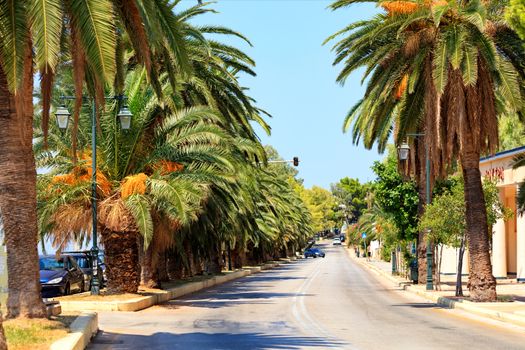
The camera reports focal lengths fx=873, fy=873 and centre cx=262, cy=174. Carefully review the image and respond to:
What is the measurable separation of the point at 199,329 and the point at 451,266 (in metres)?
42.1

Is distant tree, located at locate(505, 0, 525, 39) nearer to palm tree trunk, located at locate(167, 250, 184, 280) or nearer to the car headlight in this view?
the car headlight

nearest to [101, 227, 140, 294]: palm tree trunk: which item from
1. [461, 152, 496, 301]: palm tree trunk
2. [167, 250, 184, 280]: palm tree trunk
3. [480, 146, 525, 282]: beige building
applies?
[461, 152, 496, 301]: palm tree trunk

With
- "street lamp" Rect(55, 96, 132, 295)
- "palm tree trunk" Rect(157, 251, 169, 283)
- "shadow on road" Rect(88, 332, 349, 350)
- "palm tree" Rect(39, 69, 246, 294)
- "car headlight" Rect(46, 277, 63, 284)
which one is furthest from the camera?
"palm tree trunk" Rect(157, 251, 169, 283)

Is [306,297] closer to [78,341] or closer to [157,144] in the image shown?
[157,144]

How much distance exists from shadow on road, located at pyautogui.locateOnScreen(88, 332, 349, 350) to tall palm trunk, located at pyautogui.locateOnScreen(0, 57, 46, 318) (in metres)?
1.55

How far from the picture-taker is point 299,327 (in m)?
Result: 18.9

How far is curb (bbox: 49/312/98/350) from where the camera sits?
12.5m

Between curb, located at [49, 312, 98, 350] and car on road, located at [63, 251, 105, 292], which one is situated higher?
car on road, located at [63, 251, 105, 292]

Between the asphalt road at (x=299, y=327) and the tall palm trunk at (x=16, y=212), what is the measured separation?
1.65 m

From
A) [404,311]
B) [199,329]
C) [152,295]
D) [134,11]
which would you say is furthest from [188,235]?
[134,11]

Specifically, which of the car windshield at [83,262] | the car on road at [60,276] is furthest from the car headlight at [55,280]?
the car windshield at [83,262]

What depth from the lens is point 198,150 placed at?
91.1ft

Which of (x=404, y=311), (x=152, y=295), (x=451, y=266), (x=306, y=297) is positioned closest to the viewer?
(x=404, y=311)

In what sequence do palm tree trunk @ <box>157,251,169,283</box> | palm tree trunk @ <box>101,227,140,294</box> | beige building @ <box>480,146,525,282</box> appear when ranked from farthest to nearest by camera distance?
beige building @ <box>480,146,525,282</box>, palm tree trunk @ <box>157,251,169,283</box>, palm tree trunk @ <box>101,227,140,294</box>
